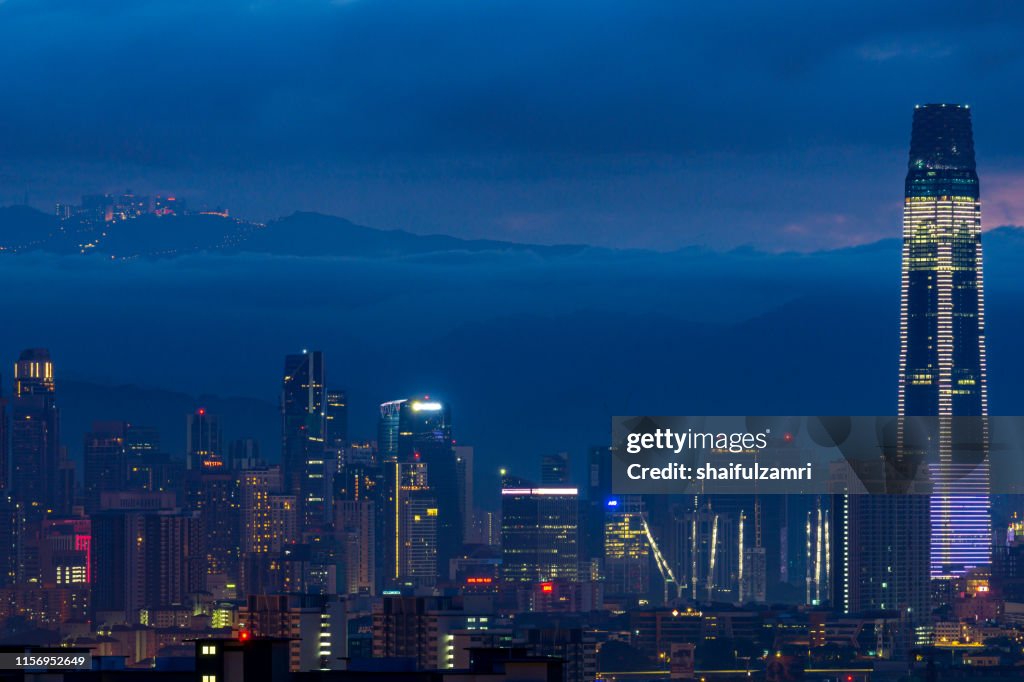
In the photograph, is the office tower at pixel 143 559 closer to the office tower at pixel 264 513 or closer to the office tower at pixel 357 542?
the office tower at pixel 264 513

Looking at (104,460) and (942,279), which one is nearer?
(104,460)

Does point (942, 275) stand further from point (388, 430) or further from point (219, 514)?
point (219, 514)

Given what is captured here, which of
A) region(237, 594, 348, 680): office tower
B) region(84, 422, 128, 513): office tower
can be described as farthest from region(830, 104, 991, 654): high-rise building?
region(237, 594, 348, 680): office tower

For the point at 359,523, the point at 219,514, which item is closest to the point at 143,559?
the point at 219,514

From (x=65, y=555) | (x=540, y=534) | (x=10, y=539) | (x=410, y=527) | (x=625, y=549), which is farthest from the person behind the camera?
(x=410, y=527)

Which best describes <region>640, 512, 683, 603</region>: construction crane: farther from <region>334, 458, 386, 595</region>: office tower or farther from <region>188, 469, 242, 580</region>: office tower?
<region>188, 469, 242, 580</region>: office tower

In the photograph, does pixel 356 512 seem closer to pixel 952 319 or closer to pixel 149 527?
pixel 149 527

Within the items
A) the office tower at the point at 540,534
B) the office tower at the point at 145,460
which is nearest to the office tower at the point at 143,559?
the office tower at the point at 145,460
